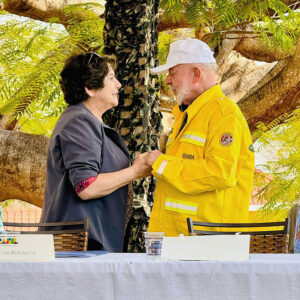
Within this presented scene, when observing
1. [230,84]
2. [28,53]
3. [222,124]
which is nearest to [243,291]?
[222,124]

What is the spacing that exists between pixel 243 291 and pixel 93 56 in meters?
1.97

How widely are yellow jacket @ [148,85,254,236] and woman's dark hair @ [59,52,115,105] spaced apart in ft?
1.55

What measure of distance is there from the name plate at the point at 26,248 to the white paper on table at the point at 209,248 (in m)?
0.29

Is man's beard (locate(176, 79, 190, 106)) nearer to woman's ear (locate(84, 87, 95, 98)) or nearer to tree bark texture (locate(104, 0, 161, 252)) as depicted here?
woman's ear (locate(84, 87, 95, 98))

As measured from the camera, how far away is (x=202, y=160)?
9.39ft

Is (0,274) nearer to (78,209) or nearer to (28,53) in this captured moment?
(78,209)

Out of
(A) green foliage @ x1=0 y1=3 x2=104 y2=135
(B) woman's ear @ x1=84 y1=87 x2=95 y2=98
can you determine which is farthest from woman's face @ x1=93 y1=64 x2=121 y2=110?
(A) green foliage @ x1=0 y1=3 x2=104 y2=135

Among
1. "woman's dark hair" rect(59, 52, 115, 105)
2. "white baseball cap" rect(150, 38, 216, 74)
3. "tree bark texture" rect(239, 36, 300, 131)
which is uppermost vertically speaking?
"tree bark texture" rect(239, 36, 300, 131)

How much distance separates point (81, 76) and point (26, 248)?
165 centimetres

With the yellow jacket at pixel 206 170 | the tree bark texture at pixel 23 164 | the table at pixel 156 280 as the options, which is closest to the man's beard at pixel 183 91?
the yellow jacket at pixel 206 170

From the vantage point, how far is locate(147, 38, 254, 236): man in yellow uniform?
285 cm

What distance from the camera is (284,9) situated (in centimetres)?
495

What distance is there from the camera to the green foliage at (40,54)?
538cm

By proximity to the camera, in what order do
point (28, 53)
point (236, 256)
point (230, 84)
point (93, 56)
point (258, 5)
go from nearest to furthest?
point (236, 256), point (93, 56), point (258, 5), point (28, 53), point (230, 84)
